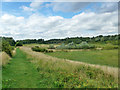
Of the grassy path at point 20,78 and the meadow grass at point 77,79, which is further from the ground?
the meadow grass at point 77,79

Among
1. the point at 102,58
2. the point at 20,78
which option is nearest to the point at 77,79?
the point at 20,78

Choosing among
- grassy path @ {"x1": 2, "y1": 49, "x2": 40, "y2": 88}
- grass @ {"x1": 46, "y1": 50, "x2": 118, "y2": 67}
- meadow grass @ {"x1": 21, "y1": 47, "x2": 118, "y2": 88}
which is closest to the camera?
meadow grass @ {"x1": 21, "y1": 47, "x2": 118, "y2": 88}

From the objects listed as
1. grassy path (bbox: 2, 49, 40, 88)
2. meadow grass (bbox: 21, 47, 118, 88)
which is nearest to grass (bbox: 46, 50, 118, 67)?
meadow grass (bbox: 21, 47, 118, 88)

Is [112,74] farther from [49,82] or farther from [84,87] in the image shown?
[49,82]

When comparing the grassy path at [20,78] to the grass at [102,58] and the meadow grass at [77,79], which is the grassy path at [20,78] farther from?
the grass at [102,58]

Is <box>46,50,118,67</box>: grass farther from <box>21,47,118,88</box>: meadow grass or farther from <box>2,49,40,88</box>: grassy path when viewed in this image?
<box>2,49,40,88</box>: grassy path

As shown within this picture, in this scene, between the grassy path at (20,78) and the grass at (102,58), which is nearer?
the grassy path at (20,78)

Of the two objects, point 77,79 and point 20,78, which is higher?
point 77,79

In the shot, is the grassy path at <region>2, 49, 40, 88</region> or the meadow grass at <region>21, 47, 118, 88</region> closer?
the meadow grass at <region>21, 47, 118, 88</region>

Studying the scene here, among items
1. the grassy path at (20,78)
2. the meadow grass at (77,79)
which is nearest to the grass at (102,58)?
the meadow grass at (77,79)

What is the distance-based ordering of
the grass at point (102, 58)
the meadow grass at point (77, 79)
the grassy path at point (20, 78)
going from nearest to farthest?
the meadow grass at point (77, 79) < the grassy path at point (20, 78) < the grass at point (102, 58)

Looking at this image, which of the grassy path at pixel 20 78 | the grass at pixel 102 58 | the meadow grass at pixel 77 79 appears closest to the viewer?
the meadow grass at pixel 77 79

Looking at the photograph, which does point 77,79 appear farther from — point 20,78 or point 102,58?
point 102,58

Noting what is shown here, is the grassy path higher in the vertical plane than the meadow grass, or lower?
lower
